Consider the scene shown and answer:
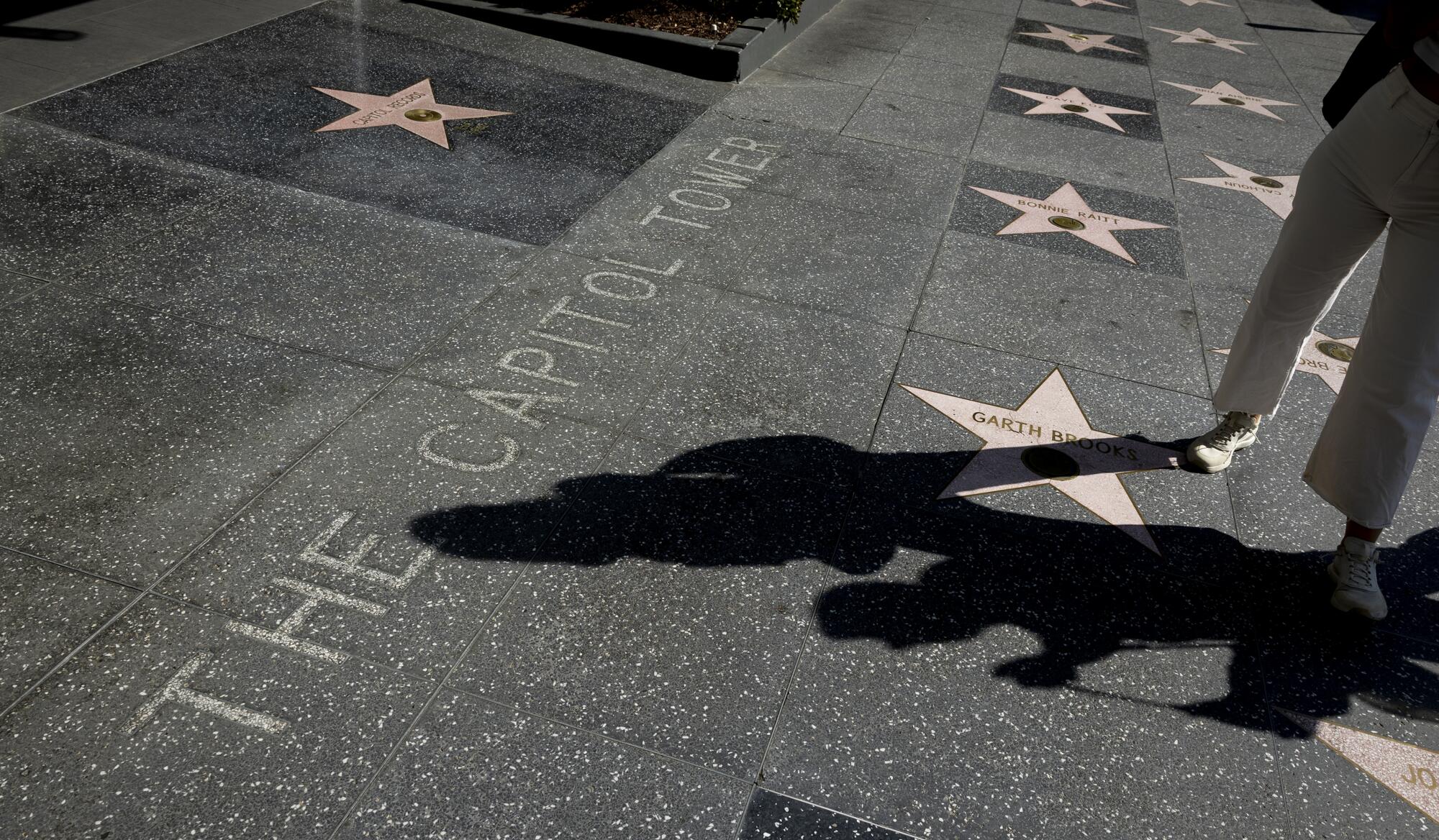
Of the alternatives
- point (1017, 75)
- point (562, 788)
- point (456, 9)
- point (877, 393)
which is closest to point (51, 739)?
point (562, 788)

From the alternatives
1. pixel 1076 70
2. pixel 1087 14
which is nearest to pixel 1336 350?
pixel 1076 70

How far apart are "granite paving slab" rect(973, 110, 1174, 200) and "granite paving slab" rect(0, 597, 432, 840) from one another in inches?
212

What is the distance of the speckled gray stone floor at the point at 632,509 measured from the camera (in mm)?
2389

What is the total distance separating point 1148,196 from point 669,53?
3.44m

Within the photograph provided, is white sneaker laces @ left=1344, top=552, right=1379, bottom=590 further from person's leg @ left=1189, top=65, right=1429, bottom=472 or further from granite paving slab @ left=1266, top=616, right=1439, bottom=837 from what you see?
person's leg @ left=1189, top=65, right=1429, bottom=472

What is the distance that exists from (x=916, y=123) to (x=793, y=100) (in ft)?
2.84

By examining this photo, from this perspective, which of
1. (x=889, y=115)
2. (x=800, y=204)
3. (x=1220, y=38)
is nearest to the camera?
(x=800, y=204)

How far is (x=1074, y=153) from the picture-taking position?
6.92 meters

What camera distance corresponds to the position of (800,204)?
217 inches

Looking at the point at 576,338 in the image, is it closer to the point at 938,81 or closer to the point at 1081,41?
the point at 938,81

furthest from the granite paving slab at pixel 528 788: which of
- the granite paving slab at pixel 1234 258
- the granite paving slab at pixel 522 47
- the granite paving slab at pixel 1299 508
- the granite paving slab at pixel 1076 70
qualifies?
the granite paving slab at pixel 1076 70

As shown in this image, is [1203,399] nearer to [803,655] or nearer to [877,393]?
[877,393]

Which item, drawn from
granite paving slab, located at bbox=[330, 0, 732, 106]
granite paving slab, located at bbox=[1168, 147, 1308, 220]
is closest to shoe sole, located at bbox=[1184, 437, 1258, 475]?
granite paving slab, located at bbox=[1168, 147, 1308, 220]

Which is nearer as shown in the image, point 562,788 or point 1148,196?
point 562,788
